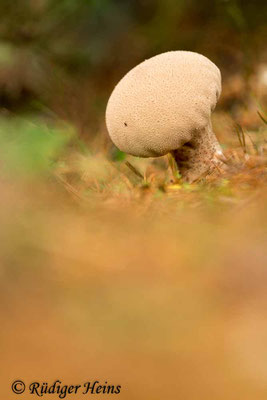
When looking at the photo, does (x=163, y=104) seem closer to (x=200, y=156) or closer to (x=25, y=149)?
(x=200, y=156)

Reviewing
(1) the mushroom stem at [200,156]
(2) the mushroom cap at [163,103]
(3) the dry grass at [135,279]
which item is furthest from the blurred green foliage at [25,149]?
(1) the mushroom stem at [200,156]

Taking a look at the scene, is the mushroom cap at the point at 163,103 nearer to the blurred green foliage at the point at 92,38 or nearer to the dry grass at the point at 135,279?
the dry grass at the point at 135,279

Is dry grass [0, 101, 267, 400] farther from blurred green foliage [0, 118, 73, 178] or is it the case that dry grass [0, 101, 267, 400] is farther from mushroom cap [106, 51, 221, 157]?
mushroom cap [106, 51, 221, 157]

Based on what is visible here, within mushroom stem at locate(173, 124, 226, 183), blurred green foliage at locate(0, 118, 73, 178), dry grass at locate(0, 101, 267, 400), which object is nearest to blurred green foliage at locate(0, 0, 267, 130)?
mushroom stem at locate(173, 124, 226, 183)

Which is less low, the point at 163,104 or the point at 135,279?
the point at 163,104

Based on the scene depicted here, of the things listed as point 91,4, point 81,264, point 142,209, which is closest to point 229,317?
point 81,264

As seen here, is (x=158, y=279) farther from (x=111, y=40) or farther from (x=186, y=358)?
(x=111, y=40)

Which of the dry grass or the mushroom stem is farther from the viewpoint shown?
the mushroom stem

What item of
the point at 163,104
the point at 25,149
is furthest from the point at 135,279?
the point at 163,104
